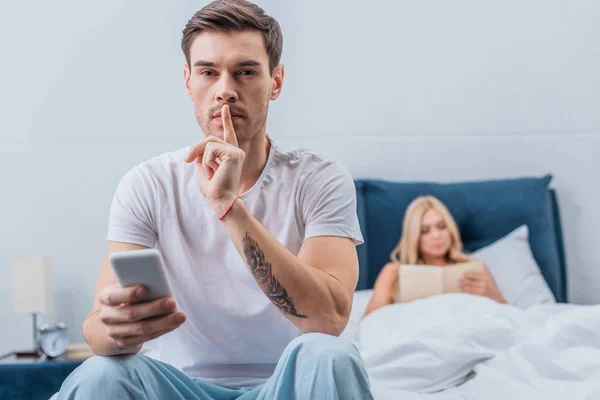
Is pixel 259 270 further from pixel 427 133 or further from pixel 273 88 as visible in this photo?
pixel 427 133

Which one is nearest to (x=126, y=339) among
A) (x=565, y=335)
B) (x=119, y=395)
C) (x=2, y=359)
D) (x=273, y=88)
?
(x=119, y=395)

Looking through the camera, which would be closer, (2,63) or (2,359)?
(2,359)

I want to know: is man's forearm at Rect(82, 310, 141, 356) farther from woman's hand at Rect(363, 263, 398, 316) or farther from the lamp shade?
the lamp shade

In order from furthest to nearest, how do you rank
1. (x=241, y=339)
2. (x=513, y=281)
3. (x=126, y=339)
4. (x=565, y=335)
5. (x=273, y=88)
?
(x=513, y=281) < (x=565, y=335) < (x=273, y=88) < (x=241, y=339) < (x=126, y=339)

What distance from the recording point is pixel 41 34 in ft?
11.2

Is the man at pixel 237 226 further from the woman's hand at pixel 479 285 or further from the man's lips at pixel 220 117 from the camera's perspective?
the woman's hand at pixel 479 285

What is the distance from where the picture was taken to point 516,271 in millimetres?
3047

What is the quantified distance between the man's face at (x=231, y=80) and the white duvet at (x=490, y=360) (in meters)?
0.74

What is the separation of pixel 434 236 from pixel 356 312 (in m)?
0.53

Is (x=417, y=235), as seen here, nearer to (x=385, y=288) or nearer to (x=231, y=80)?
(x=385, y=288)

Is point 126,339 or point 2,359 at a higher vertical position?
point 126,339

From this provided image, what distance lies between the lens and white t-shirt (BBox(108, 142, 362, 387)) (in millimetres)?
1663

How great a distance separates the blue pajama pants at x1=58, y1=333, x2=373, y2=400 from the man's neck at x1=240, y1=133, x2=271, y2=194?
559 millimetres

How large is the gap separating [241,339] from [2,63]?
2411 mm
